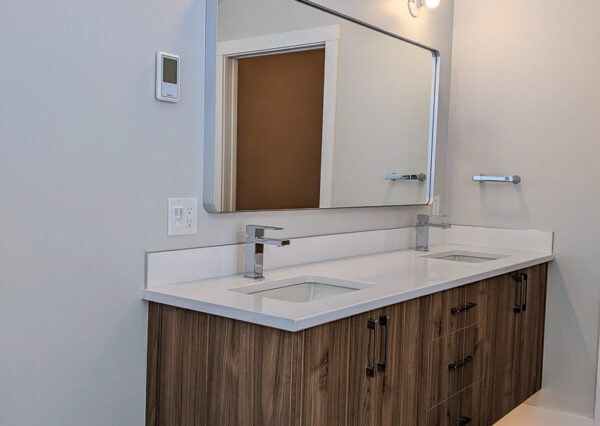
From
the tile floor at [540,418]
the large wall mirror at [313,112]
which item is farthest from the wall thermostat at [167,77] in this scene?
the tile floor at [540,418]

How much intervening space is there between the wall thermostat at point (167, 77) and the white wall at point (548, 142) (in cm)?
177

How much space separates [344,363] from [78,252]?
74 centimetres

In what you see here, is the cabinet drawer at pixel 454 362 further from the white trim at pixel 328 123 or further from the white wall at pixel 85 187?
the white wall at pixel 85 187

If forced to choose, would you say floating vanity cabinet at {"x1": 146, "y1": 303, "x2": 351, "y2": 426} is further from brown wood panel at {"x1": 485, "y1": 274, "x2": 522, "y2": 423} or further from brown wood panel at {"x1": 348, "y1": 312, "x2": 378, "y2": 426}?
brown wood panel at {"x1": 485, "y1": 274, "x2": 522, "y2": 423}

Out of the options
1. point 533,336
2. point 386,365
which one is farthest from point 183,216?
point 533,336

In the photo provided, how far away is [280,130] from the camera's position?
2299 mm

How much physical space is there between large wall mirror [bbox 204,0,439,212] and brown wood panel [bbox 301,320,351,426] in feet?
1.96

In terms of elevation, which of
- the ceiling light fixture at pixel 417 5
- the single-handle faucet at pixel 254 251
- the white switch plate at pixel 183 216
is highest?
the ceiling light fixture at pixel 417 5

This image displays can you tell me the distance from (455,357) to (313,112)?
3.27 feet

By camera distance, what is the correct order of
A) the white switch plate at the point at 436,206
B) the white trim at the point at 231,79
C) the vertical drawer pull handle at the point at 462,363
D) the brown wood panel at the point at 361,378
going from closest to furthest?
1. the brown wood panel at the point at 361,378
2. the white trim at the point at 231,79
3. the vertical drawer pull handle at the point at 462,363
4. the white switch plate at the point at 436,206

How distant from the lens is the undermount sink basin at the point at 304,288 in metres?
2.06

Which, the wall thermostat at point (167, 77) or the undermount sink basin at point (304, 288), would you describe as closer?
the wall thermostat at point (167, 77)

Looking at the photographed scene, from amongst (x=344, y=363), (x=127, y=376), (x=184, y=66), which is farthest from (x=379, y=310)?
(x=184, y=66)

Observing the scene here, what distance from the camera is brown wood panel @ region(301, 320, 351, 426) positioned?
1.62 m
